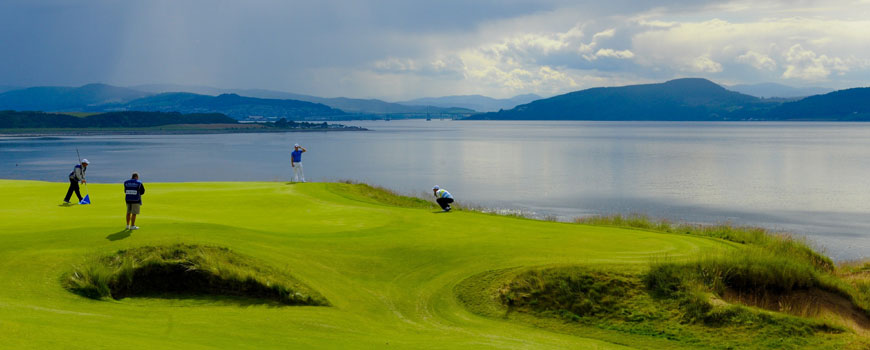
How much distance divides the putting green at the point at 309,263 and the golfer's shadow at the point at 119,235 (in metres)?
0.04

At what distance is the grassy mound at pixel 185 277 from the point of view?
46.9ft

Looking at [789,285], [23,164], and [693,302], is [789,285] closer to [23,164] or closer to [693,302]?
[693,302]

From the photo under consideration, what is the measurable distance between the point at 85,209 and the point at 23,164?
94279mm

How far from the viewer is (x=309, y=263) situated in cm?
1653

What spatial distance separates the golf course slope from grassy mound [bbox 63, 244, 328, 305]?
186 mm

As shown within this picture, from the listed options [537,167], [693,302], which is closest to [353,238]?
[693,302]

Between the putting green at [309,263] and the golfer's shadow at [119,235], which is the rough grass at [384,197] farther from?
the golfer's shadow at [119,235]

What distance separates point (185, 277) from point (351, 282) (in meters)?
4.04

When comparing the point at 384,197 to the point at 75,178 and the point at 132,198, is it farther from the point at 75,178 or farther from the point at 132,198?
the point at 132,198

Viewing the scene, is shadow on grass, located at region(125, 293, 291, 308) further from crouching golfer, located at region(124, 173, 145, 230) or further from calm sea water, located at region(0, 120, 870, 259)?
calm sea water, located at region(0, 120, 870, 259)

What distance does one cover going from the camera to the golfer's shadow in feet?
54.7

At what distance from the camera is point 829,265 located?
21438 mm

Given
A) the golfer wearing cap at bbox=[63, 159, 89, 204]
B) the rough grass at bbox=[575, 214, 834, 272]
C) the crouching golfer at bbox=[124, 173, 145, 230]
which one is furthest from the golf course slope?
the rough grass at bbox=[575, 214, 834, 272]

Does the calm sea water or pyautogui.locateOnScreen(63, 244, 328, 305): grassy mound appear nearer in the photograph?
pyautogui.locateOnScreen(63, 244, 328, 305): grassy mound
